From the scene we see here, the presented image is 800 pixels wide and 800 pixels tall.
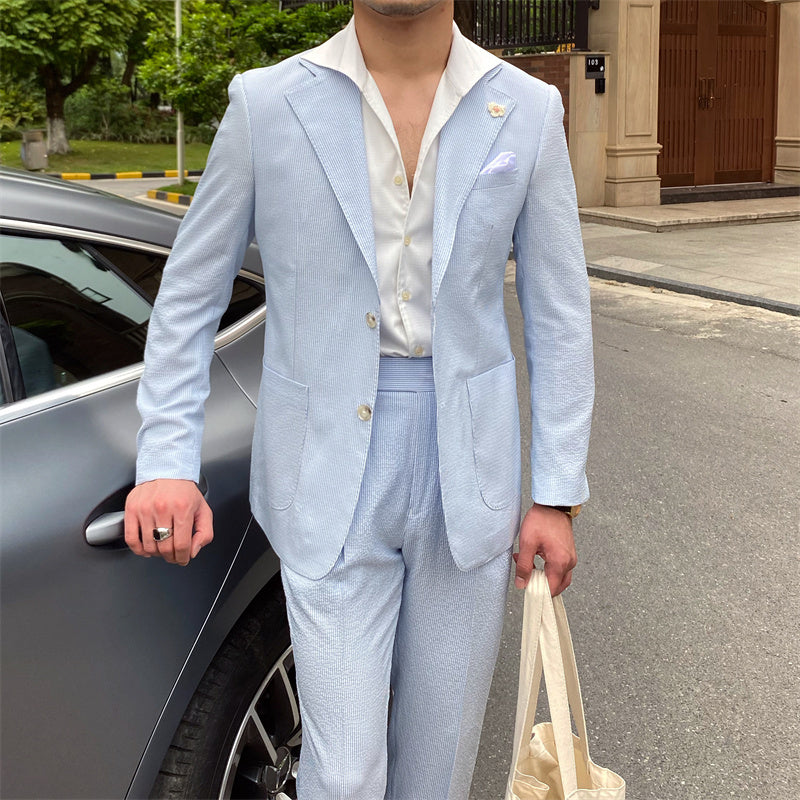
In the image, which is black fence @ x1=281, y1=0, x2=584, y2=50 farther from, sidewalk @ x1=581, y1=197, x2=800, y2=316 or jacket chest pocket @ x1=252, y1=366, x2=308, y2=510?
jacket chest pocket @ x1=252, y1=366, x2=308, y2=510

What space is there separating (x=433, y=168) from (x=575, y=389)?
463 millimetres

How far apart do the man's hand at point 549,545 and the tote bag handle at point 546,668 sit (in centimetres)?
2

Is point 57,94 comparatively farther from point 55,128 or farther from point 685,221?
point 685,221

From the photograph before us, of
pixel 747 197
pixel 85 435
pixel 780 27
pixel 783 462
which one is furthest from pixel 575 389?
pixel 780 27

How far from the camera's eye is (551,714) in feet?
6.38

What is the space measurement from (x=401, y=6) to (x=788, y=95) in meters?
18.6

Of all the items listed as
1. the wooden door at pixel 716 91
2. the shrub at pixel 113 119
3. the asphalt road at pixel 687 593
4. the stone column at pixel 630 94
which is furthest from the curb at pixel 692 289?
the shrub at pixel 113 119

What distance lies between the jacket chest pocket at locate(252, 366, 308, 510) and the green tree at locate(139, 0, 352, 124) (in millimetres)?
16594

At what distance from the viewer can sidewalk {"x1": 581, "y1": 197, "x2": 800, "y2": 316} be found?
1048 centimetres

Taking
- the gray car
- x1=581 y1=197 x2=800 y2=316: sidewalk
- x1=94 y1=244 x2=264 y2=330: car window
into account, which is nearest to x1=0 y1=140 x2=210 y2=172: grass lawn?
x1=581 y1=197 x2=800 y2=316: sidewalk

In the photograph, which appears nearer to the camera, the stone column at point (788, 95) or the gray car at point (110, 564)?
the gray car at point (110, 564)

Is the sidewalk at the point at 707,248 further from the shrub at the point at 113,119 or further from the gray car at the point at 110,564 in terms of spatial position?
the shrub at the point at 113,119

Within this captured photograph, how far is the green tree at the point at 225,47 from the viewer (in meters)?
18.0

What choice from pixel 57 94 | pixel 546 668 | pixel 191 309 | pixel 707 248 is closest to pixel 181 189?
pixel 707 248
